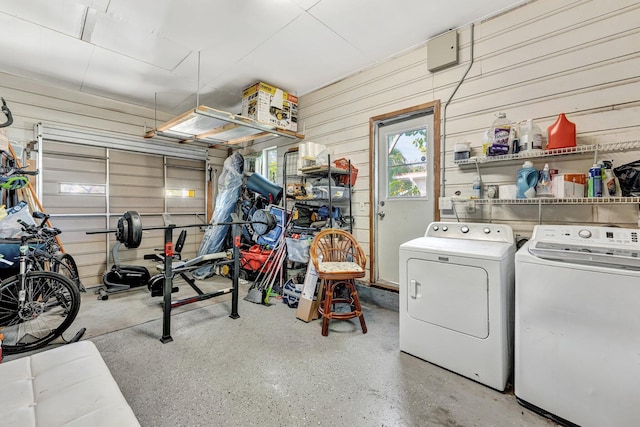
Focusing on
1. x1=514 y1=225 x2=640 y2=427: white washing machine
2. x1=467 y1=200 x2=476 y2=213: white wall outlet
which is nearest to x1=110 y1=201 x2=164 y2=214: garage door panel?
x1=467 y1=200 x2=476 y2=213: white wall outlet

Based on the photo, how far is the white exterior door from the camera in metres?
3.03

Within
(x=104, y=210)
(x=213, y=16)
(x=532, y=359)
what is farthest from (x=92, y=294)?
(x=532, y=359)

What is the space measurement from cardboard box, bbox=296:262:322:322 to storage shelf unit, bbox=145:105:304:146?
2.03m

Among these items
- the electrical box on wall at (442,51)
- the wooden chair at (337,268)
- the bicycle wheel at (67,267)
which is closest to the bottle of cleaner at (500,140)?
the electrical box on wall at (442,51)

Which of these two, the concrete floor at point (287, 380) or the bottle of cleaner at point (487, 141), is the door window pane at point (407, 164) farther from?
the concrete floor at point (287, 380)

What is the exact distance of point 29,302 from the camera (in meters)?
2.40

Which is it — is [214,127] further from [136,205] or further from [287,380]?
[287,380]

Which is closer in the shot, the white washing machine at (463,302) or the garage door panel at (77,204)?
the white washing machine at (463,302)

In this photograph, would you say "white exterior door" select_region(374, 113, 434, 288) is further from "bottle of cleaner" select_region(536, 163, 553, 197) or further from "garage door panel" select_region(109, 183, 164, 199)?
"garage door panel" select_region(109, 183, 164, 199)

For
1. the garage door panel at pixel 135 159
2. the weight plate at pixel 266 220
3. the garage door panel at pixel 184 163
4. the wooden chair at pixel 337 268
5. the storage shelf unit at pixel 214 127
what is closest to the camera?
the wooden chair at pixel 337 268

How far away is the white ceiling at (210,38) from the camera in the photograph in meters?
2.37

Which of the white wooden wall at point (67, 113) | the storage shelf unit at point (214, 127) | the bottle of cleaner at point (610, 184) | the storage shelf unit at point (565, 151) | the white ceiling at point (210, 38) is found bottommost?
the bottle of cleaner at point (610, 184)

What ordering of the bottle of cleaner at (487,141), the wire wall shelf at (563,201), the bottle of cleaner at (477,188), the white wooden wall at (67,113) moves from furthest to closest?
the white wooden wall at (67,113) < the bottle of cleaner at (477,188) < the bottle of cleaner at (487,141) < the wire wall shelf at (563,201)

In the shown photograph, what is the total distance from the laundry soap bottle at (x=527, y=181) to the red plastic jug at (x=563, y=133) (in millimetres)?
195
